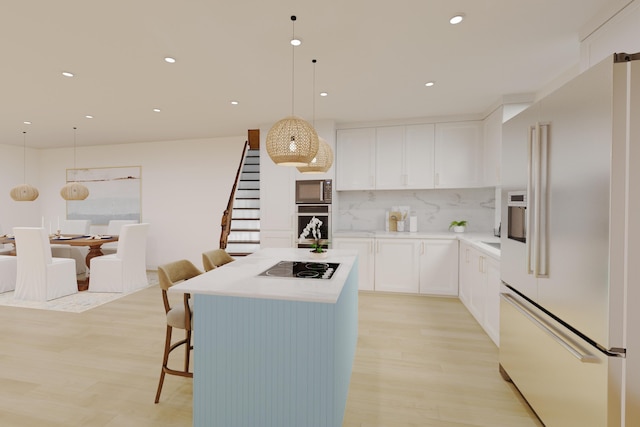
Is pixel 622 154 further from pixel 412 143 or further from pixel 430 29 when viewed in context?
pixel 412 143

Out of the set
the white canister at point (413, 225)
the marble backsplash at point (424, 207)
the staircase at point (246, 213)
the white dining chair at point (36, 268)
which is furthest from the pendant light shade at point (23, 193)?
the white canister at point (413, 225)

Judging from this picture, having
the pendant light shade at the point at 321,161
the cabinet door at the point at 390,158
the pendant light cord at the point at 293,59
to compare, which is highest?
the pendant light cord at the point at 293,59

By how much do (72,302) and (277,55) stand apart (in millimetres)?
4271

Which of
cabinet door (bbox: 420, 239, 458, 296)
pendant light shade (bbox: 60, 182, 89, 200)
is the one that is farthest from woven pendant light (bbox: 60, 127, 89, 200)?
cabinet door (bbox: 420, 239, 458, 296)

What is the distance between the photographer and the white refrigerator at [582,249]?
4.24 ft

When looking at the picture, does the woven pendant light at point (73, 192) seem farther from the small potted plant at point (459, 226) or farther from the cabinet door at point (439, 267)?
the small potted plant at point (459, 226)

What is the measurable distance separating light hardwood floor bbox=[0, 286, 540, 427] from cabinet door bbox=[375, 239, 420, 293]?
0.72 m

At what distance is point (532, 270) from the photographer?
1830 millimetres

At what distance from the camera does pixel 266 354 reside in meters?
1.68

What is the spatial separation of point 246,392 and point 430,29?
271 cm

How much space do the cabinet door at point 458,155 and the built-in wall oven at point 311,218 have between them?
1.68 meters

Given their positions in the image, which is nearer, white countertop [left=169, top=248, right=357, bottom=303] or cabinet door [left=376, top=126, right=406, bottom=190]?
A: white countertop [left=169, top=248, right=357, bottom=303]

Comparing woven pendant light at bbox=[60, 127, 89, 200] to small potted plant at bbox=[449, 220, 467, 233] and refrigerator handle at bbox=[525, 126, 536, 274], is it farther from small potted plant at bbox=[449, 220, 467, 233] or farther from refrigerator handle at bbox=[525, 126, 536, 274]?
refrigerator handle at bbox=[525, 126, 536, 274]

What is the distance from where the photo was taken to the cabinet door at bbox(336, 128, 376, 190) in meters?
4.88
